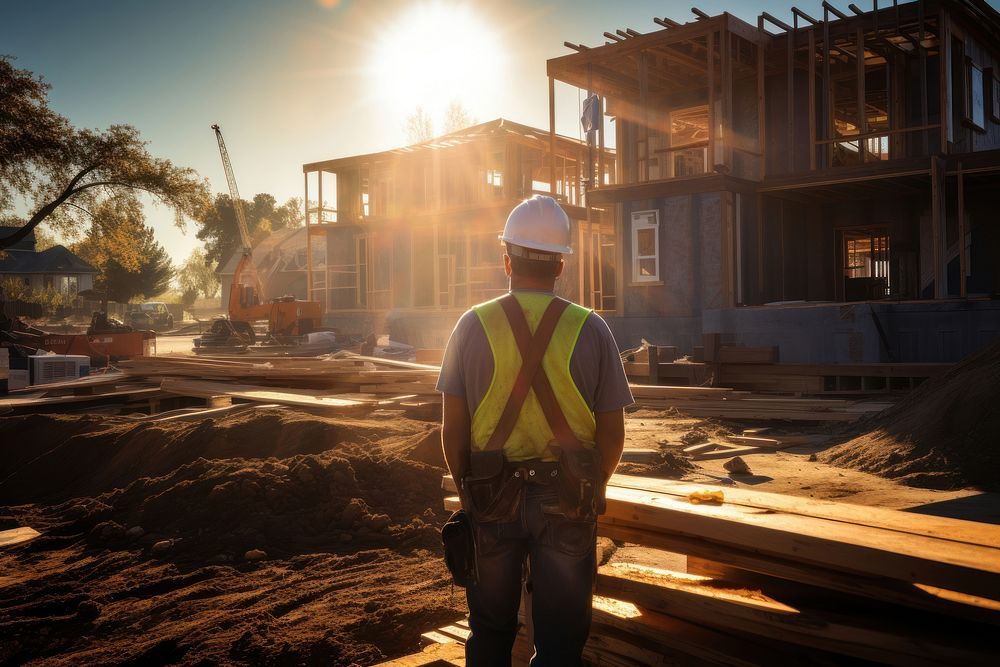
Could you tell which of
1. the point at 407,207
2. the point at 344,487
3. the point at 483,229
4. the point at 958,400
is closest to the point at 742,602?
the point at 344,487

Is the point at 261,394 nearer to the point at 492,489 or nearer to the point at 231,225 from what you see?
the point at 492,489

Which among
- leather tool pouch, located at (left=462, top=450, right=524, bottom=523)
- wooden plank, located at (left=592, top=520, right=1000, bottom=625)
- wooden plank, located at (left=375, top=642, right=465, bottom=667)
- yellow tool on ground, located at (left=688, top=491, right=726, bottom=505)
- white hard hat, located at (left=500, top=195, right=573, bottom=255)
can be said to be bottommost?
wooden plank, located at (left=375, top=642, right=465, bottom=667)

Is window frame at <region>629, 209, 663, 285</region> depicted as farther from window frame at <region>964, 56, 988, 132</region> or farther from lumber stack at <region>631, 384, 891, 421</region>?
lumber stack at <region>631, 384, 891, 421</region>

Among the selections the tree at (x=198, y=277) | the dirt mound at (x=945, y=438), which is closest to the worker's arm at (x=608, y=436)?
the dirt mound at (x=945, y=438)

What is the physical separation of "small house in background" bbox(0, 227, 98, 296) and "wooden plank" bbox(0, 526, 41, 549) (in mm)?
66061

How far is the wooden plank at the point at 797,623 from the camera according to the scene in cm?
277

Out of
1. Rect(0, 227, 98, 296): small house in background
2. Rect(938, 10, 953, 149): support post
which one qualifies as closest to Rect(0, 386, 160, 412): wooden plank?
Rect(938, 10, 953, 149): support post

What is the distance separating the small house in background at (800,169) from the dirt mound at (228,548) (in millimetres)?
10970

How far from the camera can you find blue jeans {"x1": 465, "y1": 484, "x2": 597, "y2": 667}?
2842mm

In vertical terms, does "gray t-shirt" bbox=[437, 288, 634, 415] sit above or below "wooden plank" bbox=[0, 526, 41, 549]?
→ above

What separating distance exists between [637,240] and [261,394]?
37.0 feet

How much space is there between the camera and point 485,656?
297 centimetres

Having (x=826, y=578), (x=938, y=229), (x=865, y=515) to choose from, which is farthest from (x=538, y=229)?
(x=938, y=229)

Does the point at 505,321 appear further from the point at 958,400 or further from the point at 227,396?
the point at 227,396
